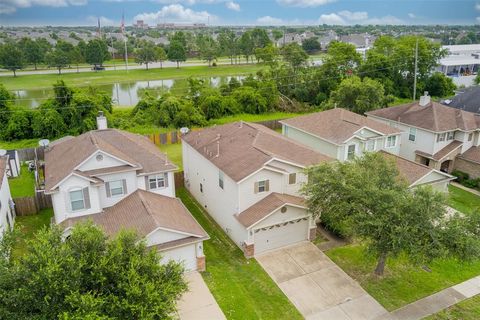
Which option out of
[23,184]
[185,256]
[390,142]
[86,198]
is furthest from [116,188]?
[390,142]

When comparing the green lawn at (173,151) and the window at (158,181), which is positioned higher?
the window at (158,181)

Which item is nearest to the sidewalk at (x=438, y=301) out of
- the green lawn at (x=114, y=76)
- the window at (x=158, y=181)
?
the window at (x=158, y=181)

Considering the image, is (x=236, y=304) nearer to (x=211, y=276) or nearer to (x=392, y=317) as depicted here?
(x=211, y=276)

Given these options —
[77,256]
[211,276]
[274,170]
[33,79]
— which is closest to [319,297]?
[211,276]

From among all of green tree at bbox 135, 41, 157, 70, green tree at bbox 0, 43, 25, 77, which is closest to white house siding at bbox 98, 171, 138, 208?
green tree at bbox 0, 43, 25, 77

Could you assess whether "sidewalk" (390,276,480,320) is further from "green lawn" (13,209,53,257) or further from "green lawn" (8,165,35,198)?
"green lawn" (8,165,35,198)

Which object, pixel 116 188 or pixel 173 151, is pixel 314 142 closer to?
pixel 173 151

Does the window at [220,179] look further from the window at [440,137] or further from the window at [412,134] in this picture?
the window at [440,137]
